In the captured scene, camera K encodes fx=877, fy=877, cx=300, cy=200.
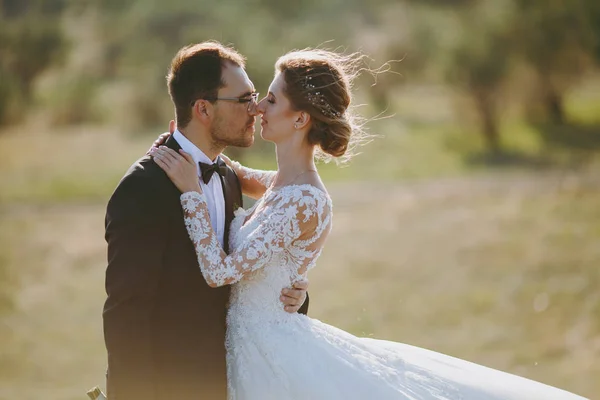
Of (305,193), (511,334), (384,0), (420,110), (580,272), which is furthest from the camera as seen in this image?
(384,0)

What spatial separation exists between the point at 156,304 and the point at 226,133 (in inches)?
29.9

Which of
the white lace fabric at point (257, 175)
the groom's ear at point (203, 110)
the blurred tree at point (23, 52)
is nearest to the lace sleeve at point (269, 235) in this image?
the groom's ear at point (203, 110)

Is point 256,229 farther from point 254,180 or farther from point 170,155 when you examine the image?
point 254,180

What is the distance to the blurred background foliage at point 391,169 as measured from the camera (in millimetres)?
10453

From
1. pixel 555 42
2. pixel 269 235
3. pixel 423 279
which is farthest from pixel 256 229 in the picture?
pixel 555 42

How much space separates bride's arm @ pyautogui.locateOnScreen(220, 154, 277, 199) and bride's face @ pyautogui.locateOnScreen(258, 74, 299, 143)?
433mm

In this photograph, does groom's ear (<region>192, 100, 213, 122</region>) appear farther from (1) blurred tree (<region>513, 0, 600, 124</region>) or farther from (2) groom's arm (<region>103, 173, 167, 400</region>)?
(1) blurred tree (<region>513, 0, 600, 124</region>)

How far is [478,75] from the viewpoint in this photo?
68.5 ft

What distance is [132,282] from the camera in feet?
9.95

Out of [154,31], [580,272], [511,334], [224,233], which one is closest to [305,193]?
[224,233]

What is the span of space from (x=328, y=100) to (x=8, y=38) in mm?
22123

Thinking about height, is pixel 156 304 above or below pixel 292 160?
below

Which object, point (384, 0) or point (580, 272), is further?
point (384, 0)

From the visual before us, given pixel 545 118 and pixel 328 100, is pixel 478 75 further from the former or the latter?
pixel 328 100
